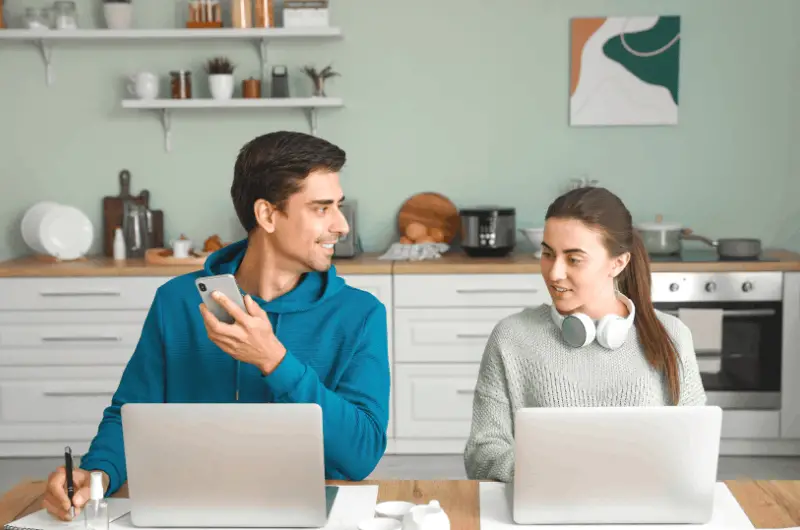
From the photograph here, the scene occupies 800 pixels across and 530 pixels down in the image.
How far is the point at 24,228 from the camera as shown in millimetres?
4488

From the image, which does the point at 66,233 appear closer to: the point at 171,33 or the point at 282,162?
the point at 171,33

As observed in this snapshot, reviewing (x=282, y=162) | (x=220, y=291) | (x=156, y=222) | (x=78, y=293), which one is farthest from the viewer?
(x=156, y=222)

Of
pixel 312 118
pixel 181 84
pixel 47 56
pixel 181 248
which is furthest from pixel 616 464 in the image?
pixel 47 56

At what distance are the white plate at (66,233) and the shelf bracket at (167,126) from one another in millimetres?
497

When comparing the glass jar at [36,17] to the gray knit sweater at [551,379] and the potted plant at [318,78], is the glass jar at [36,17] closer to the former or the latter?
the potted plant at [318,78]

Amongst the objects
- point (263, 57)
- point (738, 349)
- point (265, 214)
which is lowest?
point (738, 349)

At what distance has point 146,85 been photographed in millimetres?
4383

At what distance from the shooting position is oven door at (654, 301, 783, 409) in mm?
4027

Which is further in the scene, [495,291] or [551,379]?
[495,291]

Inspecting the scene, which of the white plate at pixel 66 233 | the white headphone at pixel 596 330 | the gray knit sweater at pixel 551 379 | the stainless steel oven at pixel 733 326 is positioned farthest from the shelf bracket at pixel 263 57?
the white headphone at pixel 596 330

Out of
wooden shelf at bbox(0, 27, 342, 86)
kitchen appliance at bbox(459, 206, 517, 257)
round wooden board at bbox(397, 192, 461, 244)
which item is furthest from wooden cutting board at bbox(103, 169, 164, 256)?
kitchen appliance at bbox(459, 206, 517, 257)

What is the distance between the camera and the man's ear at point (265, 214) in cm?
197

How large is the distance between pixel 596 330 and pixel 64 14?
3.25 metres

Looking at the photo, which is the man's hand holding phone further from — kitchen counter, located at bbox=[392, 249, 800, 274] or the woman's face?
kitchen counter, located at bbox=[392, 249, 800, 274]
